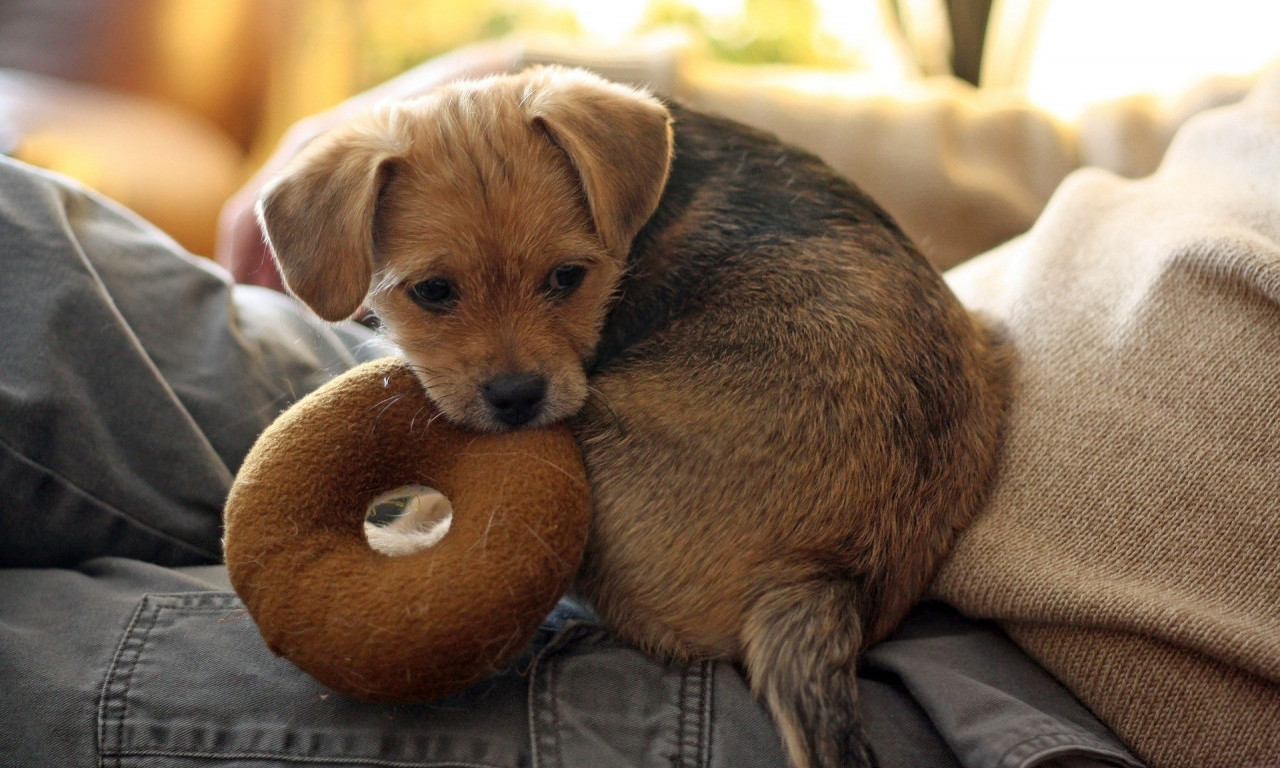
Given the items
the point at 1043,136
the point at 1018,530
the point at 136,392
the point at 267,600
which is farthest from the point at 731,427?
the point at 1043,136

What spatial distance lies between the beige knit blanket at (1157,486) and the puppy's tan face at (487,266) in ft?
2.61

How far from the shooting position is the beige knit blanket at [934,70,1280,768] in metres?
1.34

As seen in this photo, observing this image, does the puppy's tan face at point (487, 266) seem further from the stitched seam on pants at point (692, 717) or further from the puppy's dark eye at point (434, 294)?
the stitched seam on pants at point (692, 717)

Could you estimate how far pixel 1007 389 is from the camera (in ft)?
5.81

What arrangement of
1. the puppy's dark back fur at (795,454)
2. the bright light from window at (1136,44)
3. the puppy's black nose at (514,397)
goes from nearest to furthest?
the puppy's dark back fur at (795,454) → the puppy's black nose at (514,397) → the bright light from window at (1136,44)

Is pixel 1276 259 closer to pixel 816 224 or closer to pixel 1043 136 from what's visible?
pixel 816 224

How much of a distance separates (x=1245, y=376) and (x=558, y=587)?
1.14 m

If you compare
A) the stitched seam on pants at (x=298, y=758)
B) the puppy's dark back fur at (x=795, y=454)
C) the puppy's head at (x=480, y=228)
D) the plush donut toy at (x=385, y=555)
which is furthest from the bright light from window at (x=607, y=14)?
the stitched seam on pants at (x=298, y=758)

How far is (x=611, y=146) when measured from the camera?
5.69 feet

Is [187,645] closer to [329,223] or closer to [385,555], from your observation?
[385,555]

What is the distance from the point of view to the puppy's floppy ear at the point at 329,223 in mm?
1621

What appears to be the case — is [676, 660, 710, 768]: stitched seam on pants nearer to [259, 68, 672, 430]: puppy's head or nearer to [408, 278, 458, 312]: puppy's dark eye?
[259, 68, 672, 430]: puppy's head

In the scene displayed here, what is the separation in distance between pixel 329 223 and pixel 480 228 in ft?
0.88

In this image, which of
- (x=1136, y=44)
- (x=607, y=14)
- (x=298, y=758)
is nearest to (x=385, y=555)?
(x=298, y=758)
